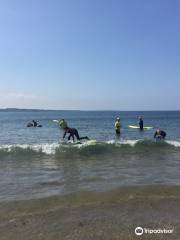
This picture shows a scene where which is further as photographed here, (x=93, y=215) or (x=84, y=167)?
(x=84, y=167)

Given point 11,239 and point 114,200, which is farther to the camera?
point 114,200

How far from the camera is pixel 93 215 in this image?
7316mm

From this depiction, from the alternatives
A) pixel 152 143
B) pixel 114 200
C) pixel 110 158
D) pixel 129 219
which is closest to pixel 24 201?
pixel 114 200

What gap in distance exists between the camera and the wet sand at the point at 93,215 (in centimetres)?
623

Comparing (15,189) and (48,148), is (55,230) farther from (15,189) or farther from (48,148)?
(48,148)

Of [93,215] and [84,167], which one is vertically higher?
[93,215]

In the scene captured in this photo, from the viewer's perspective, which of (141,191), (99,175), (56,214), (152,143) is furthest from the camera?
(152,143)

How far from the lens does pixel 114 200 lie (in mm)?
8703

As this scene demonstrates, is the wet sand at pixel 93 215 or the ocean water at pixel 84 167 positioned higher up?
the wet sand at pixel 93 215

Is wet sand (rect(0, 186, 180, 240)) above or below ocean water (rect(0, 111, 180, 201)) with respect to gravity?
above

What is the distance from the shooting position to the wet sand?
20.4 feet

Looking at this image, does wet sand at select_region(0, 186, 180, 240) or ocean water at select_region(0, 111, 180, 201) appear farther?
ocean water at select_region(0, 111, 180, 201)

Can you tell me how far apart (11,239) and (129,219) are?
2.43m

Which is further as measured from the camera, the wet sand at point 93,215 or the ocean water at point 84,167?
the ocean water at point 84,167
